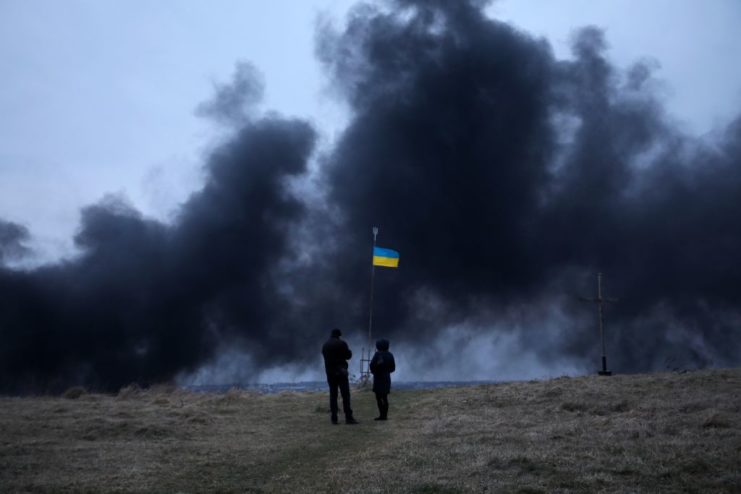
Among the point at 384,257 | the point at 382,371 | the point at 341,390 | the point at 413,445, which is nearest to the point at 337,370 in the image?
the point at 341,390

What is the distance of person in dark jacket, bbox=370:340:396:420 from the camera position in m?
19.1

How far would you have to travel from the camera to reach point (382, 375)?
63.3 ft

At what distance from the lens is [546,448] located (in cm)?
1170

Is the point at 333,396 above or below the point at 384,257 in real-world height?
below

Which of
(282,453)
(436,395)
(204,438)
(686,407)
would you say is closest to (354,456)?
(282,453)

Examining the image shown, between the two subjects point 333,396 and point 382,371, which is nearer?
point 333,396

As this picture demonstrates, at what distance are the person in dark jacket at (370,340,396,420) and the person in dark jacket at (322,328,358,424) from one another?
3.02 ft

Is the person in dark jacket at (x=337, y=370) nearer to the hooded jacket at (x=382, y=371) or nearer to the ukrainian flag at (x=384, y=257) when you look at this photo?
the hooded jacket at (x=382, y=371)

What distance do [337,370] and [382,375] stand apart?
4.92ft

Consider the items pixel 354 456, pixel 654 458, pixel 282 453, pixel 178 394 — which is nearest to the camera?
pixel 654 458

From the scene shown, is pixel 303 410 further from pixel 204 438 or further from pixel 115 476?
pixel 115 476

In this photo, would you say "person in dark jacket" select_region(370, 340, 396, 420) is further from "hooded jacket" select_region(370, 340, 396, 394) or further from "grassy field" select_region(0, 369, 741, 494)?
"grassy field" select_region(0, 369, 741, 494)

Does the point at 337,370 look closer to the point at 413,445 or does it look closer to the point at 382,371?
the point at 382,371

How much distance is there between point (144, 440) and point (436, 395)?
1339 centimetres
